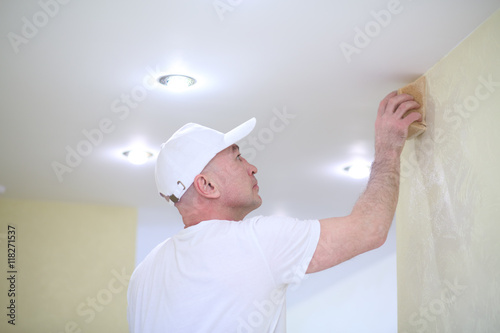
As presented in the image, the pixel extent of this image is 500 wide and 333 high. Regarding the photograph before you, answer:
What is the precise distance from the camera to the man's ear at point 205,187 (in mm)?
1989

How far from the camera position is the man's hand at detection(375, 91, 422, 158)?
2.05 m

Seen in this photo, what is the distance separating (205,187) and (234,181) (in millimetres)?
103

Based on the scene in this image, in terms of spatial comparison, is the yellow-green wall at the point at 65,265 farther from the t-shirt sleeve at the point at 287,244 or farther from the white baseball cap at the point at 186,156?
the t-shirt sleeve at the point at 287,244

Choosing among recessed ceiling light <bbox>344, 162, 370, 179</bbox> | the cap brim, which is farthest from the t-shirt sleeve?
recessed ceiling light <bbox>344, 162, 370, 179</bbox>

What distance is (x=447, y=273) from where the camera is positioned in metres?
2.21

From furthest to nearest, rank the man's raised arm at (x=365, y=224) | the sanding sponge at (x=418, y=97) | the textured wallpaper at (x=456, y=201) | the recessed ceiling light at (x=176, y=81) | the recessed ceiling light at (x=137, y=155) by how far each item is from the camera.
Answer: the recessed ceiling light at (x=137, y=155), the recessed ceiling light at (x=176, y=81), the sanding sponge at (x=418, y=97), the textured wallpaper at (x=456, y=201), the man's raised arm at (x=365, y=224)

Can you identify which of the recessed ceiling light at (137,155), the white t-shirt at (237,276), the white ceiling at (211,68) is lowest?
the white t-shirt at (237,276)

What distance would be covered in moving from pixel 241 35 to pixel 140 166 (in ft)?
7.80

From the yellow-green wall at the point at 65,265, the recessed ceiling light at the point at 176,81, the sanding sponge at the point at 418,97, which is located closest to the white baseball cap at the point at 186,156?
the recessed ceiling light at the point at 176,81

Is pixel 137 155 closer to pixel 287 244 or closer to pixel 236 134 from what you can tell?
pixel 236 134

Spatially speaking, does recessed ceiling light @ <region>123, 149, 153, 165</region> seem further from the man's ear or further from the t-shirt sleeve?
the t-shirt sleeve

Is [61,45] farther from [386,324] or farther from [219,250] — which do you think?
[386,324]

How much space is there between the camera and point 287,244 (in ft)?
5.74

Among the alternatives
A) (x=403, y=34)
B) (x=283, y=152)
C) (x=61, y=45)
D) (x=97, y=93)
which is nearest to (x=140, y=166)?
(x=283, y=152)
